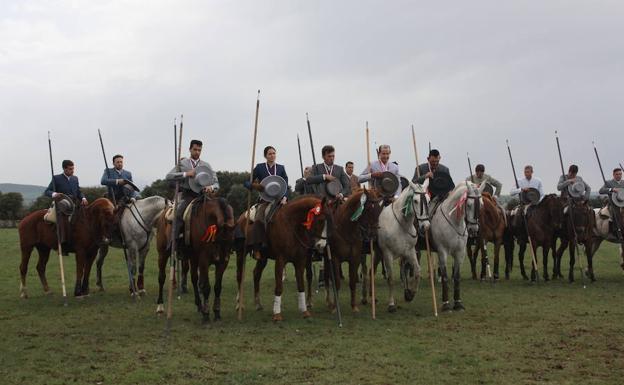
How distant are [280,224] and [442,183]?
13.3 ft

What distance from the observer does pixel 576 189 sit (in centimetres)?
1812

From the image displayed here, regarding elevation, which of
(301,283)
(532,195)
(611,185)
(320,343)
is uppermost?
(611,185)

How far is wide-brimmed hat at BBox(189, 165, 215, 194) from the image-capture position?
11.8 meters

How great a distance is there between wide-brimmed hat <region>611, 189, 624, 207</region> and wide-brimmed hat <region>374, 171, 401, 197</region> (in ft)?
27.4

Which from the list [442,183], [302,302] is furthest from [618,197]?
[302,302]

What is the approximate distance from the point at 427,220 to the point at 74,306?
8215mm

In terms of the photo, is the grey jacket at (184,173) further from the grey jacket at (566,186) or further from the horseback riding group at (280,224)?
the grey jacket at (566,186)

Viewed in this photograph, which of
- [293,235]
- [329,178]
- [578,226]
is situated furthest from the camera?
[578,226]

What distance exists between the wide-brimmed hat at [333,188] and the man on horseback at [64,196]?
21.1 ft

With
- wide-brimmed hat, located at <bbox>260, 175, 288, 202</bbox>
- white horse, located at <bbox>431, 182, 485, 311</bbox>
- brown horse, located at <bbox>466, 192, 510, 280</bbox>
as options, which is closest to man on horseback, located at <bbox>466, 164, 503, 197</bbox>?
brown horse, located at <bbox>466, 192, 510, 280</bbox>

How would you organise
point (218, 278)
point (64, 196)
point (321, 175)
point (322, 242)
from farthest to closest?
point (64, 196) → point (321, 175) → point (218, 278) → point (322, 242)

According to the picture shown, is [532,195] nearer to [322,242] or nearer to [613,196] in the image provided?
[613,196]

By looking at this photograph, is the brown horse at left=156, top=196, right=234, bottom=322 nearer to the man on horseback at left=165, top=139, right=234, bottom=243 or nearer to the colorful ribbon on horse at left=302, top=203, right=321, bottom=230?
the man on horseback at left=165, top=139, right=234, bottom=243

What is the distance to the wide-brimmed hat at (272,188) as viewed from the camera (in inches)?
484
